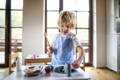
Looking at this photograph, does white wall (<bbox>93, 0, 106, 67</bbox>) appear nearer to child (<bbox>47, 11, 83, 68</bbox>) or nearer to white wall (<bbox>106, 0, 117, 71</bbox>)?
white wall (<bbox>106, 0, 117, 71</bbox>)

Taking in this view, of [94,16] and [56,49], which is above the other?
[94,16]

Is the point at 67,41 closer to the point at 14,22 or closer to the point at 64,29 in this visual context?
the point at 64,29

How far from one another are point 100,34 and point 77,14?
855mm

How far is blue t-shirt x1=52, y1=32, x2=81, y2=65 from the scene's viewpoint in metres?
1.30

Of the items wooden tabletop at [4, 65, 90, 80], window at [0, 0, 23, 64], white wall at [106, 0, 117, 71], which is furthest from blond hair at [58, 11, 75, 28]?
window at [0, 0, 23, 64]

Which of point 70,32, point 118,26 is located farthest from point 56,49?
point 118,26

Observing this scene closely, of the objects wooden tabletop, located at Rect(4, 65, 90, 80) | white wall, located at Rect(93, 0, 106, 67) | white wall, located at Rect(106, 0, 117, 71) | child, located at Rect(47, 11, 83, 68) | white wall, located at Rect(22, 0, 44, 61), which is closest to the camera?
wooden tabletop, located at Rect(4, 65, 90, 80)

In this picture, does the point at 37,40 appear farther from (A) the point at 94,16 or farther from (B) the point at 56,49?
(B) the point at 56,49

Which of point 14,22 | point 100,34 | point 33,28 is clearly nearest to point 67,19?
point 33,28

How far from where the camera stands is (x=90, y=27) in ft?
14.9

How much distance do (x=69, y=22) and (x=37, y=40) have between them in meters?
2.98

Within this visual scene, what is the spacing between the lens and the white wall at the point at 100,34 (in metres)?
4.31

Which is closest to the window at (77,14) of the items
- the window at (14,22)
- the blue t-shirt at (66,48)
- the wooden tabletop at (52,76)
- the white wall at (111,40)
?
the white wall at (111,40)

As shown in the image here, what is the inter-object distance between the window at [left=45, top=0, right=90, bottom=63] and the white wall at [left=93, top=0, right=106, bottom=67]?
0.32 metres
